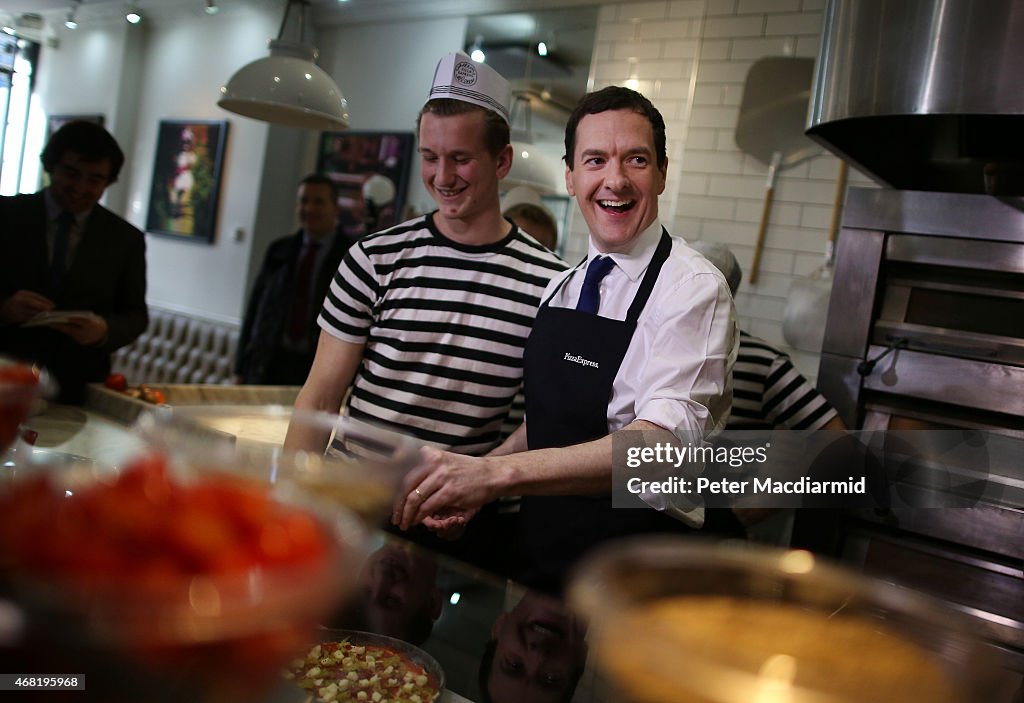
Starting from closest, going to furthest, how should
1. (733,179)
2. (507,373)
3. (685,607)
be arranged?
(685,607)
(507,373)
(733,179)

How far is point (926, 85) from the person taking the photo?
6.35ft

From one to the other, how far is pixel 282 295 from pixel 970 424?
3.59 meters

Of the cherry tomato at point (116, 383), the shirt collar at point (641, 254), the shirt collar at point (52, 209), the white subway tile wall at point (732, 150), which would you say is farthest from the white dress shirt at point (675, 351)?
the white subway tile wall at point (732, 150)

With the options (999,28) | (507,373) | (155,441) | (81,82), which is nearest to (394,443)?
(155,441)

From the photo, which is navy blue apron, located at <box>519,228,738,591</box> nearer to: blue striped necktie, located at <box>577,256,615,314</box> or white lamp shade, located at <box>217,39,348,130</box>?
blue striped necktie, located at <box>577,256,615,314</box>

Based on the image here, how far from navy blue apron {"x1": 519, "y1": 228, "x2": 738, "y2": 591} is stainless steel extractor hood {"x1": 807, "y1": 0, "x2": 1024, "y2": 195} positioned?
0.80 m

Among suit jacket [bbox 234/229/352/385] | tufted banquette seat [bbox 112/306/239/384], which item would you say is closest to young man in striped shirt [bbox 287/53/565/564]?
suit jacket [bbox 234/229/352/385]

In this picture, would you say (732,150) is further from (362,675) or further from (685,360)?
(362,675)

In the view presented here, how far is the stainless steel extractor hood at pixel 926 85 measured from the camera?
73.5 inches

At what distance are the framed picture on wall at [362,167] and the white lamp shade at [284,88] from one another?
7.31 feet

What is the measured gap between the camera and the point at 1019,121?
2061mm

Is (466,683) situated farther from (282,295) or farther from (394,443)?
(282,295)

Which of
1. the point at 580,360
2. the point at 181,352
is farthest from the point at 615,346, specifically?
the point at 181,352

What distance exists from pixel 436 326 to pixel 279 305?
3.09m
